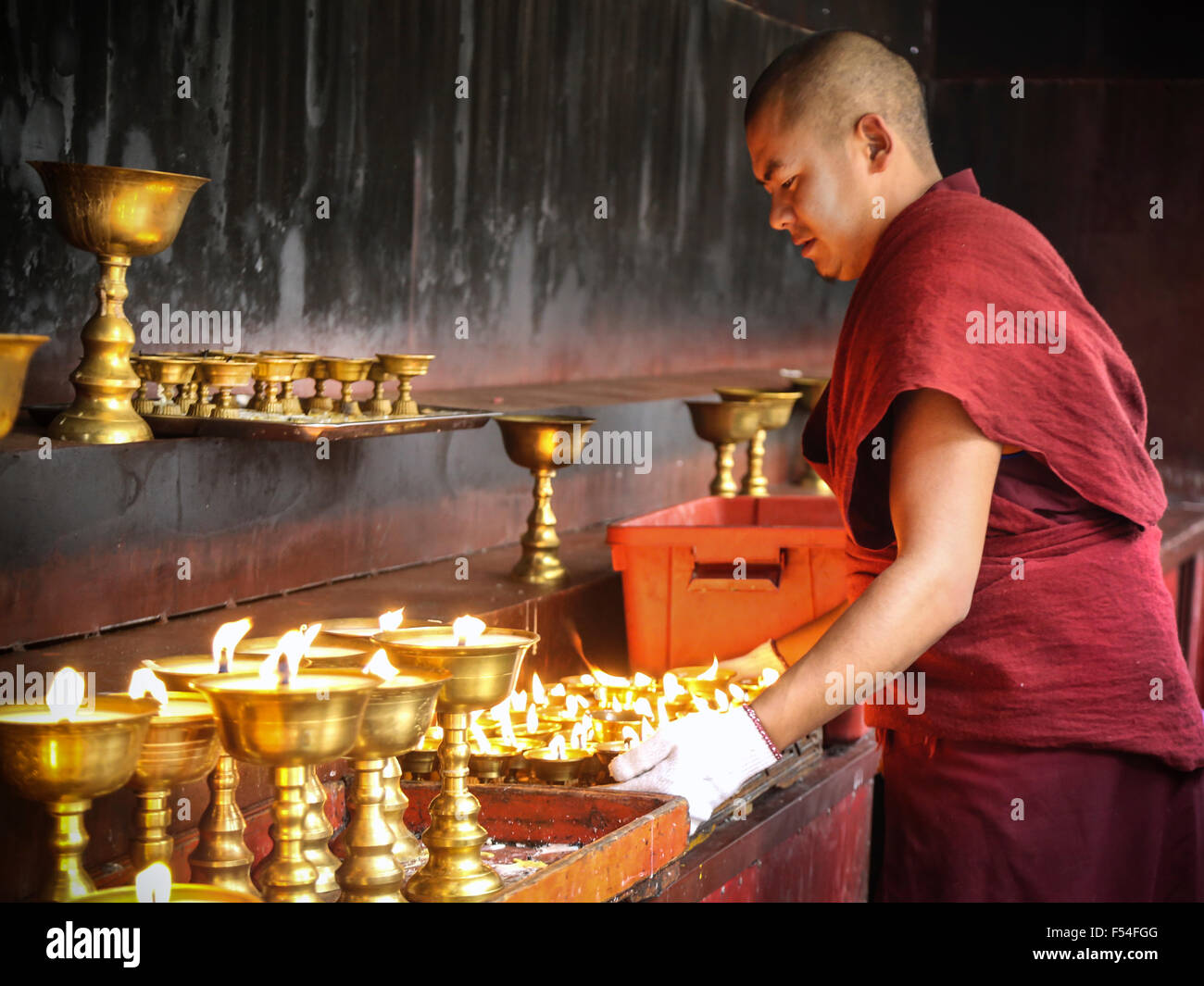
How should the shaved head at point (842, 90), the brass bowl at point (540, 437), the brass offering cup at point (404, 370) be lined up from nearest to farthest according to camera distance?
the shaved head at point (842, 90), the brass offering cup at point (404, 370), the brass bowl at point (540, 437)

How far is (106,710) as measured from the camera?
1237 millimetres

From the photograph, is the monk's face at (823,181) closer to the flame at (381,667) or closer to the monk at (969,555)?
the monk at (969,555)

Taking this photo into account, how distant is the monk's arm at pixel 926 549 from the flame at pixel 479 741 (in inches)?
22.0

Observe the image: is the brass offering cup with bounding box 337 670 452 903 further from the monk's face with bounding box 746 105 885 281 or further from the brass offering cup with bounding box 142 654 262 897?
the monk's face with bounding box 746 105 885 281

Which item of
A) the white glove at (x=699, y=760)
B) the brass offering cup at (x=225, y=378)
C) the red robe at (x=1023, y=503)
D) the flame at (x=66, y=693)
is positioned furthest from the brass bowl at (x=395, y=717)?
the brass offering cup at (x=225, y=378)

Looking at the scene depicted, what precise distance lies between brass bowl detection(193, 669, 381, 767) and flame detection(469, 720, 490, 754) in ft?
2.56

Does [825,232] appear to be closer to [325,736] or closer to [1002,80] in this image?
[325,736]

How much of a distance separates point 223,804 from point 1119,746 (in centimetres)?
102

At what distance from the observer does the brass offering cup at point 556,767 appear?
194 cm

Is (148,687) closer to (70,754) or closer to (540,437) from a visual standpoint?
(70,754)

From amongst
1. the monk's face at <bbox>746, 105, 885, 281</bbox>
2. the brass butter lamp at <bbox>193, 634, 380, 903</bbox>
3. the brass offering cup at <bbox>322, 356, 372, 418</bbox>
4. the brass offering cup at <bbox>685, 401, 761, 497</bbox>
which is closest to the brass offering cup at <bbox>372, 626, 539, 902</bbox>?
the brass butter lamp at <bbox>193, 634, 380, 903</bbox>

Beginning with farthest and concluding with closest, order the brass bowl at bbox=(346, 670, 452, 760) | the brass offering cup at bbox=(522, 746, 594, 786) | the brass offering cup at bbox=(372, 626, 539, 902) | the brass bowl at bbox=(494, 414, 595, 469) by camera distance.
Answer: the brass bowl at bbox=(494, 414, 595, 469) → the brass offering cup at bbox=(522, 746, 594, 786) → the brass offering cup at bbox=(372, 626, 539, 902) → the brass bowl at bbox=(346, 670, 452, 760)

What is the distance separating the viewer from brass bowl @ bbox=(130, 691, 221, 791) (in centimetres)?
129
